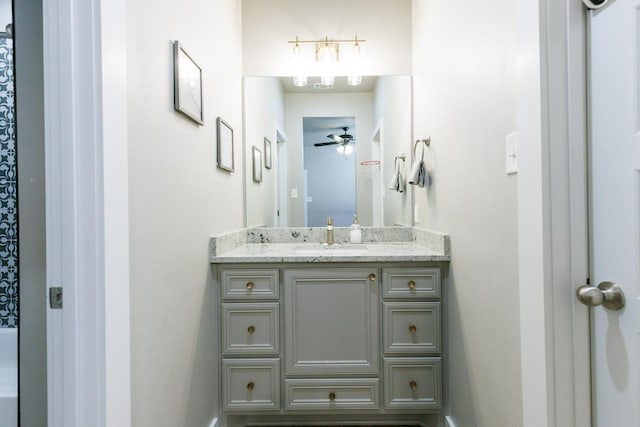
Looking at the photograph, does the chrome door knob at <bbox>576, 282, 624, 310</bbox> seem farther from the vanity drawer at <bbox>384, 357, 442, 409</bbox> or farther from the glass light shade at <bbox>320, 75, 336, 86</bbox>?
the glass light shade at <bbox>320, 75, 336, 86</bbox>

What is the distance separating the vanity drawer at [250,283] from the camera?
1.68 m

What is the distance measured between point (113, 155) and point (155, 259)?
385 mm

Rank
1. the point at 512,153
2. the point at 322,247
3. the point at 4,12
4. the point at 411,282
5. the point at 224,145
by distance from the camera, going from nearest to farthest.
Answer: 1. the point at 512,153
2. the point at 411,282
3. the point at 224,145
4. the point at 4,12
5. the point at 322,247

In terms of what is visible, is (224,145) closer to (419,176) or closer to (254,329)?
(254,329)

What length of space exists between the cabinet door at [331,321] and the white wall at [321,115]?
645mm

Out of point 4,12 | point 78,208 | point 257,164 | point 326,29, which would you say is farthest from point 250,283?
point 4,12

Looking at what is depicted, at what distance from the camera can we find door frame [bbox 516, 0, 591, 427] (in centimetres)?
86

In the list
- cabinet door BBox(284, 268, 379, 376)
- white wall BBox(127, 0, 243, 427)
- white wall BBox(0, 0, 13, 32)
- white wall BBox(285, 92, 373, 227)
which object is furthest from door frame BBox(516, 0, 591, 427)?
white wall BBox(0, 0, 13, 32)

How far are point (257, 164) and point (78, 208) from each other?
4.95ft

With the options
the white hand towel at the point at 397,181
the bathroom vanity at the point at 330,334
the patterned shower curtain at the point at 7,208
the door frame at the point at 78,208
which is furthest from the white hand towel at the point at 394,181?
the patterned shower curtain at the point at 7,208

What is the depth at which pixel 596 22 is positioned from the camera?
84 cm

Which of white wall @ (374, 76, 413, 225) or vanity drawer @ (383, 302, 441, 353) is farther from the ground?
white wall @ (374, 76, 413, 225)

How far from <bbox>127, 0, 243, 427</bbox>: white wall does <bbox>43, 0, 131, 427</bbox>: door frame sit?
147 mm

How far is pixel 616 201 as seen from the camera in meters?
0.80
